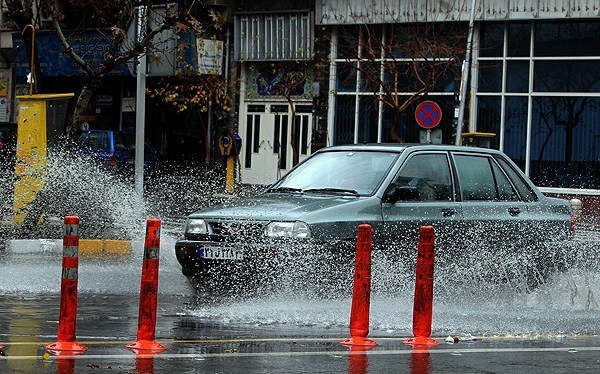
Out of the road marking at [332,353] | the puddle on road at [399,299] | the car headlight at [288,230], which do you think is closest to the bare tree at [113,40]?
the puddle on road at [399,299]

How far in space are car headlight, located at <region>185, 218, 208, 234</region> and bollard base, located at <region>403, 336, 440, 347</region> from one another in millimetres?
3051

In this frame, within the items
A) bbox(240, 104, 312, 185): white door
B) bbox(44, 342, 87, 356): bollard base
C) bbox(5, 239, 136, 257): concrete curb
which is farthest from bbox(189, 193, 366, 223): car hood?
bbox(240, 104, 312, 185): white door

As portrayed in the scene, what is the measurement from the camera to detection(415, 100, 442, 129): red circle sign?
31.1m

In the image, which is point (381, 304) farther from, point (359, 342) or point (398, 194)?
point (359, 342)

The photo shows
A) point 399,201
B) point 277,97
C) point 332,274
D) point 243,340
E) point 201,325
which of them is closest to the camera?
point 243,340

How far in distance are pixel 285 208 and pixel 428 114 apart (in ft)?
65.8

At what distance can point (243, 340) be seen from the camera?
29.7ft

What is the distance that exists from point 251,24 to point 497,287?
2786 centimetres

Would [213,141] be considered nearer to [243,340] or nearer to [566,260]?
[566,260]

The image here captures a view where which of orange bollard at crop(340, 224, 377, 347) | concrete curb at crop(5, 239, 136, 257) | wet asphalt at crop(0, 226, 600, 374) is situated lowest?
concrete curb at crop(5, 239, 136, 257)

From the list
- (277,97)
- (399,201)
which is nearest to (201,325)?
(399,201)

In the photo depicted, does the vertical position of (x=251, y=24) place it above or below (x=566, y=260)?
above

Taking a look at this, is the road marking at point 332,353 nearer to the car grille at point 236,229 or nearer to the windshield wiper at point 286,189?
the car grille at point 236,229

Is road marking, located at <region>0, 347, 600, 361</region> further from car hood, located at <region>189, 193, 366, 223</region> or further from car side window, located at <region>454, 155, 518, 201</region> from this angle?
car side window, located at <region>454, 155, 518, 201</region>
